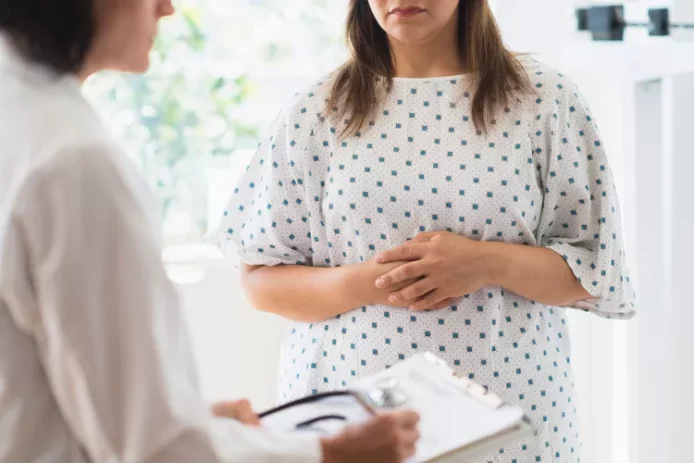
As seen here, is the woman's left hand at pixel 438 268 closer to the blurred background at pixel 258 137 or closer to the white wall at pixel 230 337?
the blurred background at pixel 258 137

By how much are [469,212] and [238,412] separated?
54 cm

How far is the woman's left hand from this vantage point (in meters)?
1.25

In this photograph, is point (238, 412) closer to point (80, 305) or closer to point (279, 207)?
point (80, 305)

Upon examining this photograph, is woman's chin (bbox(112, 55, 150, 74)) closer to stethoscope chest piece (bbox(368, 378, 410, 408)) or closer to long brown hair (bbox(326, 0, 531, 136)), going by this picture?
stethoscope chest piece (bbox(368, 378, 410, 408))

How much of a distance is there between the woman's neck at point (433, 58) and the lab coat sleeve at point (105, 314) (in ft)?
2.68

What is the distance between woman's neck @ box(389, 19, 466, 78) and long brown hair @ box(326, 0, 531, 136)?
0.06ft

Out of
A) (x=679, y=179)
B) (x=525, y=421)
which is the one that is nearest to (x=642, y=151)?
(x=679, y=179)

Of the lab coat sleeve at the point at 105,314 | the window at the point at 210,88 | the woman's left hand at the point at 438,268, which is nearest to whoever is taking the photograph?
the lab coat sleeve at the point at 105,314

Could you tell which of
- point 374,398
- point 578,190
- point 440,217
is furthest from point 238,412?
point 578,190

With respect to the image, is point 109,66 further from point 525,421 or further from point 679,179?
point 679,179

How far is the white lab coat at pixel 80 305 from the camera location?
25.0 inches

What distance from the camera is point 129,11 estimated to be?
730mm

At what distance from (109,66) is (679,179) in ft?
3.67

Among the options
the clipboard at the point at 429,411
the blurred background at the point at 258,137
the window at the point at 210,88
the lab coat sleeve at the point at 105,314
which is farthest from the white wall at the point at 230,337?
the lab coat sleeve at the point at 105,314
